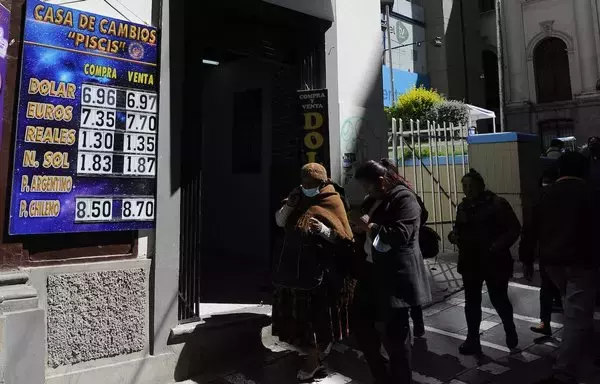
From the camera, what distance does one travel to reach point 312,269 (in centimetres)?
380

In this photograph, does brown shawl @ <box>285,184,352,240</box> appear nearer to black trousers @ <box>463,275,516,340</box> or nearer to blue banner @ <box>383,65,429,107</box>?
black trousers @ <box>463,275,516,340</box>

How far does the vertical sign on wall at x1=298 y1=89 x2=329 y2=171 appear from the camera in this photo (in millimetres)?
5816

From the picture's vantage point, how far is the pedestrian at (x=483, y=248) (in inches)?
174

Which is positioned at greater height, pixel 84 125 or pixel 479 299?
pixel 84 125

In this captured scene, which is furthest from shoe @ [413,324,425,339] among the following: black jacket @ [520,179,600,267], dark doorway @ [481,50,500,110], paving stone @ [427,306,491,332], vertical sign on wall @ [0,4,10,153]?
dark doorway @ [481,50,500,110]

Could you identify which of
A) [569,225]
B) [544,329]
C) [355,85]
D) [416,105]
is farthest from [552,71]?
[569,225]

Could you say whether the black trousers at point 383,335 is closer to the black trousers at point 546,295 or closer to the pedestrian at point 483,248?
the pedestrian at point 483,248

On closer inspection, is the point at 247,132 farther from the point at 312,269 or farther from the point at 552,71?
the point at 552,71

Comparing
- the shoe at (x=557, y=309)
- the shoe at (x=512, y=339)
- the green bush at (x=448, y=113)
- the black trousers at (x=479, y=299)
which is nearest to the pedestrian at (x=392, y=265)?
the black trousers at (x=479, y=299)

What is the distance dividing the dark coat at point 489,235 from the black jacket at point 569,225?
0.35m

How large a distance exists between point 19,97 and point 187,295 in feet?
7.69

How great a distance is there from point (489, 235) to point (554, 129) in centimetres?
2282

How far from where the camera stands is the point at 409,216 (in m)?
3.43

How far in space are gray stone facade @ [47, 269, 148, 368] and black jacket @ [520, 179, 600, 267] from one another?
3.78 metres
